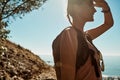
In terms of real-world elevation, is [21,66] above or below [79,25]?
below

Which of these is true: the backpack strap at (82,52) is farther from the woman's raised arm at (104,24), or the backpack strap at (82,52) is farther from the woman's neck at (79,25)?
the woman's raised arm at (104,24)

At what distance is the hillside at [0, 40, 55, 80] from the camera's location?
26.5 m

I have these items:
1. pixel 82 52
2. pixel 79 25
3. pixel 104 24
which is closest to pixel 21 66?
pixel 104 24

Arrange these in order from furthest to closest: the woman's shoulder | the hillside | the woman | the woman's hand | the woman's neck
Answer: the hillside, the woman's hand, the woman's neck, the woman's shoulder, the woman

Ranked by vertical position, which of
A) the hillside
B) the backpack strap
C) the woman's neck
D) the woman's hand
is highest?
the woman's hand

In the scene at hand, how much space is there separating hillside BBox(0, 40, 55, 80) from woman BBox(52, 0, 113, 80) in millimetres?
20271

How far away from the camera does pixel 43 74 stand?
28.8 meters

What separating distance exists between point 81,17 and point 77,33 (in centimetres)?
35

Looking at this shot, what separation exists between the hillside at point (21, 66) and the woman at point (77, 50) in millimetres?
20271

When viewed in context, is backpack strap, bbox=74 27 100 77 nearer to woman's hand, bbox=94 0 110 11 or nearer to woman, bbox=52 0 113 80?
woman, bbox=52 0 113 80

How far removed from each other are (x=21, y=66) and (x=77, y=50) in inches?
1022

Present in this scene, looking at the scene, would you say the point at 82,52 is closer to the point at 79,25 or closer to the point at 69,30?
the point at 69,30

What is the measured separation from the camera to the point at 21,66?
29234mm

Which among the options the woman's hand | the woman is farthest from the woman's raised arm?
the woman
